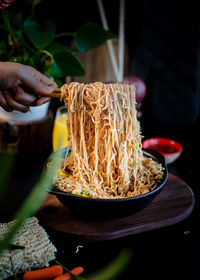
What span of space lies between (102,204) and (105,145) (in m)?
0.34

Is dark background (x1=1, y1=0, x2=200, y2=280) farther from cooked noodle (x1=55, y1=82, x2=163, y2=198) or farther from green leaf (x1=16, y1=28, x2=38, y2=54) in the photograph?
green leaf (x1=16, y1=28, x2=38, y2=54)

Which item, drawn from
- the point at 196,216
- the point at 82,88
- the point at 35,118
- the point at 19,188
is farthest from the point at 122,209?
the point at 35,118

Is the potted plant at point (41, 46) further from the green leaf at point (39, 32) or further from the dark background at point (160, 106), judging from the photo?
the dark background at point (160, 106)

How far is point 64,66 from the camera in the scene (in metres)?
1.95

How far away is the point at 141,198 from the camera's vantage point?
1158 mm

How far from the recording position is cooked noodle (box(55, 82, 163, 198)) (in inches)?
52.7

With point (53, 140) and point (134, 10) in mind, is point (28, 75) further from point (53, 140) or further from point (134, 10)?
point (134, 10)

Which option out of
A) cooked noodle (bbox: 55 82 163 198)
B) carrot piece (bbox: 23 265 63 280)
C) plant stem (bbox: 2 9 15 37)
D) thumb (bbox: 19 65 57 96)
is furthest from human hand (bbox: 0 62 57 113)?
plant stem (bbox: 2 9 15 37)

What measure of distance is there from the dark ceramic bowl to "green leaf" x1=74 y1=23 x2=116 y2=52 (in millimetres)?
1220

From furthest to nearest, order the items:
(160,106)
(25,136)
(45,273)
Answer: (160,106) < (25,136) < (45,273)

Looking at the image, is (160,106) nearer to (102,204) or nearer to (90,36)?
(90,36)

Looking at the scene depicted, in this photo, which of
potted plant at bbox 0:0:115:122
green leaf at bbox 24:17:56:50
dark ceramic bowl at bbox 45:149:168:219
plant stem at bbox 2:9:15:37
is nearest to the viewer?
dark ceramic bowl at bbox 45:149:168:219

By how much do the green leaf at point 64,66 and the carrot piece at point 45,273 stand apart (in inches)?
48.0

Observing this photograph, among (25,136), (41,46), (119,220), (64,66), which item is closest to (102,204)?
(119,220)
